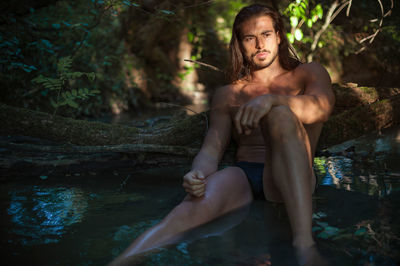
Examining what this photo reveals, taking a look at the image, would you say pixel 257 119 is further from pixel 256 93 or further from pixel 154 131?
pixel 154 131

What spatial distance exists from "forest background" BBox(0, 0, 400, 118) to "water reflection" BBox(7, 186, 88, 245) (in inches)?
36.1

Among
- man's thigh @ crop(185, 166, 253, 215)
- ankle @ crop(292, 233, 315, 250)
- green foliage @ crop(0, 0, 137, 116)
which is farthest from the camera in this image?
green foliage @ crop(0, 0, 137, 116)

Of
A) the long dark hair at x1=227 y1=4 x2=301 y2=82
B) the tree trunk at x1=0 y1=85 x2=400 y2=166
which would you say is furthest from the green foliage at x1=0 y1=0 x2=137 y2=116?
the long dark hair at x1=227 y1=4 x2=301 y2=82

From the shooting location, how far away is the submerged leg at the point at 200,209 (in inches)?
75.8

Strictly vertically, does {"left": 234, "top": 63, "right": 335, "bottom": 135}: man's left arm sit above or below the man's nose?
below

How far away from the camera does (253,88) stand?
9.25ft

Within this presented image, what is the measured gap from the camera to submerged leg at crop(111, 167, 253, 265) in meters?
1.92

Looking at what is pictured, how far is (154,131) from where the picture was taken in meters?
3.57

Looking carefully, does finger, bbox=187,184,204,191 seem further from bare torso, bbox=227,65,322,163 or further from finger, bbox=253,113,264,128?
bare torso, bbox=227,65,322,163

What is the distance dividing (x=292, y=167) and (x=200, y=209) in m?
0.62

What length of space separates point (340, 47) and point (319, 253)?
31.4 ft

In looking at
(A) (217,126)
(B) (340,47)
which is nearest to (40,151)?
(A) (217,126)

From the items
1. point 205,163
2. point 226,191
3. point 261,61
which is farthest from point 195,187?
point 261,61

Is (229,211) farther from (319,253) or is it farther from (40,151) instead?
(40,151)
